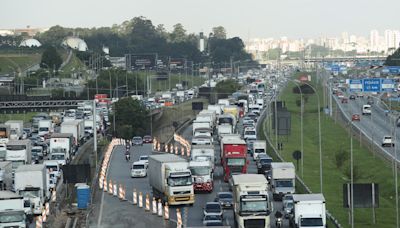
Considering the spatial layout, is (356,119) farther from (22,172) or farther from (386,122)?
(22,172)

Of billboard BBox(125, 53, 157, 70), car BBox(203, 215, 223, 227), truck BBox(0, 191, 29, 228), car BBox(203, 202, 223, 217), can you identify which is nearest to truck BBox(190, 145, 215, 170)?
car BBox(203, 202, 223, 217)

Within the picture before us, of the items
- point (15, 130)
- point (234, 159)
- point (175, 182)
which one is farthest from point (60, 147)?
point (175, 182)

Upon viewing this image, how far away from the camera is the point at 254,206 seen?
135 ft

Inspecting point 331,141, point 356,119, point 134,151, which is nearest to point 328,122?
point 356,119

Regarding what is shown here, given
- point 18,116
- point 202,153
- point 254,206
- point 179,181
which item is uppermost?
point 254,206

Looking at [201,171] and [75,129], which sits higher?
[201,171]

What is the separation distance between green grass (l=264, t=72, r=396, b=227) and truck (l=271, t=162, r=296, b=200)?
219cm

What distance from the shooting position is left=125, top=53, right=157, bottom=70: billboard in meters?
189

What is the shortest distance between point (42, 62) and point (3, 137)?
104 m

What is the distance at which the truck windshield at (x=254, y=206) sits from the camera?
41.1 metres

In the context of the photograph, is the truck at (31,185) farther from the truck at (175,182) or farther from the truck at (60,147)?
the truck at (60,147)

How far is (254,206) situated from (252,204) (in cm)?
12

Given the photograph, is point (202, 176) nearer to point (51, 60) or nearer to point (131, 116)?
point (131, 116)

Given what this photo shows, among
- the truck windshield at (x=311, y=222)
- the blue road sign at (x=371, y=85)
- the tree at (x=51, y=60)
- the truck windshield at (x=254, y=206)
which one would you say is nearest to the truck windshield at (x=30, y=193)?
the truck windshield at (x=254, y=206)
